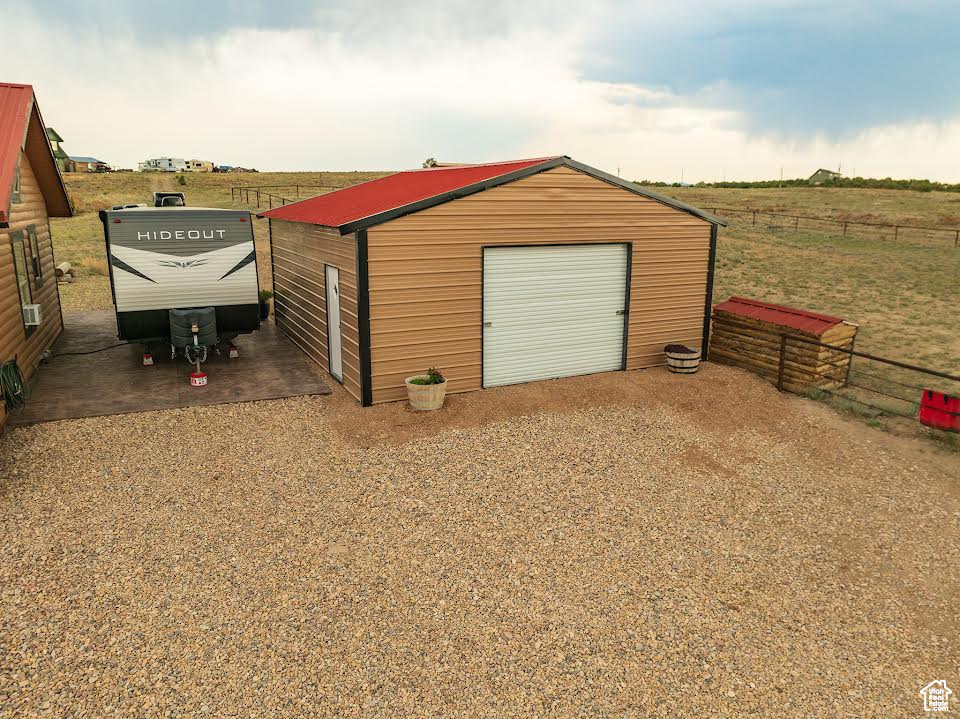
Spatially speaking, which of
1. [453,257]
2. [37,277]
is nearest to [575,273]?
[453,257]

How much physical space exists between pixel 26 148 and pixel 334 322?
831 cm

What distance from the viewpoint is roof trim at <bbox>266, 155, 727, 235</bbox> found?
35.6 ft

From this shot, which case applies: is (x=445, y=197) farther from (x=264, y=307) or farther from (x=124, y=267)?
(x=264, y=307)

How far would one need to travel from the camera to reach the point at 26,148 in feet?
47.0

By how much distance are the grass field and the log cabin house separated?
5850mm

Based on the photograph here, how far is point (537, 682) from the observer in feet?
17.6

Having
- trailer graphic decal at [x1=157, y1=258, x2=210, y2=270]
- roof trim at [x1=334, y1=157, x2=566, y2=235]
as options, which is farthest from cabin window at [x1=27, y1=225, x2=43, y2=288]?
roof trim at [x1=334, y1=157, x2=566, y2=235]

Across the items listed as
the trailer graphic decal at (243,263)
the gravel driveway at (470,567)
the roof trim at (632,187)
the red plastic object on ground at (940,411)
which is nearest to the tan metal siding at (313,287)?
the trailer graphic decal at (243,263)

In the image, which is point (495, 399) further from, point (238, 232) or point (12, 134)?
point (12, 134)

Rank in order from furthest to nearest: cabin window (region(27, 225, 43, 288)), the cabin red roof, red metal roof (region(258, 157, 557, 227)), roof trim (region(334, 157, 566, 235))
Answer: cabin window (region(27, 225, 43, 288)) → red metal roof (region(258, 157, 557, 227)) → roof trim (region(334, 157, 566, 235)) → the cabin red roof

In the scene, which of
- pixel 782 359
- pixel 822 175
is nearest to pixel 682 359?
pixel 782 359

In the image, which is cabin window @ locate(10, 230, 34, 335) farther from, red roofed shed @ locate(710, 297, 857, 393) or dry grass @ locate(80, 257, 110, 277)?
red roofed shed @ locate(710, 297, 857, 393)

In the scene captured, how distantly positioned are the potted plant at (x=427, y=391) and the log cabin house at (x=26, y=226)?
6.34 m

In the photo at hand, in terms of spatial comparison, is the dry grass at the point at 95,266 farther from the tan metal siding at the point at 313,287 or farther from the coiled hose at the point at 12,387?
the coiled hose at the point at 12,387
